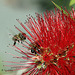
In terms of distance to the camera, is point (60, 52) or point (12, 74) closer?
point (60, 52)

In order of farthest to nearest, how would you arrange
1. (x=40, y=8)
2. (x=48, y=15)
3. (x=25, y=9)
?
1. (x=25, y=9)
2. (x=40, y=8)
3. (x=48, y=15)

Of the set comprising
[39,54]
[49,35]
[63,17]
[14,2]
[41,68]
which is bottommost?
[41,68]

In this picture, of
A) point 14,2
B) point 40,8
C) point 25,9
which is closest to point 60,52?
point 40,8

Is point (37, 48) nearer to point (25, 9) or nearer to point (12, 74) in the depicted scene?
point (12, 74)

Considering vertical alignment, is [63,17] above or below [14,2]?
below

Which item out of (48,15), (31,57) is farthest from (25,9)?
(31,57)

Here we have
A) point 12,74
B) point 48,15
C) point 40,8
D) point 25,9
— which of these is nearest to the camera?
point 48,15

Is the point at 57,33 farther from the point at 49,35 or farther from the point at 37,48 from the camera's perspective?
the point at 37,48
